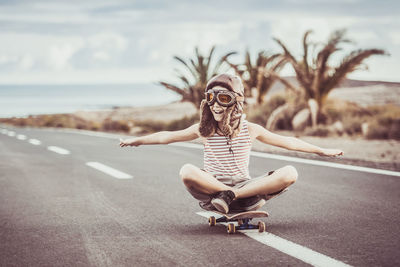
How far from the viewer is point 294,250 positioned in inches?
182

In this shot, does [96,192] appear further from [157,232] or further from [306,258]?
[306,258]

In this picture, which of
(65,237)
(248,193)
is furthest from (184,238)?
(65,237)

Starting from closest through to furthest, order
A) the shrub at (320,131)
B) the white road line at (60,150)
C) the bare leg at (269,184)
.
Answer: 1. the bare leg at (269,184)
2. the white road line at (60,150)
3. the shrub at (320,131)

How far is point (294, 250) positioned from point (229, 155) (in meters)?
1.15

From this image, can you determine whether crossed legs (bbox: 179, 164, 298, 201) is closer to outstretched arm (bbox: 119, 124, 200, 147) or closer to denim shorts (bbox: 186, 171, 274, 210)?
denim shorts (bbox: 186, 171, 274, 210)

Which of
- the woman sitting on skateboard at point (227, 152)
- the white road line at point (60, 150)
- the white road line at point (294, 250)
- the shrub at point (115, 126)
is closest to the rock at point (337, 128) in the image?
the white road line at point (60, 150)

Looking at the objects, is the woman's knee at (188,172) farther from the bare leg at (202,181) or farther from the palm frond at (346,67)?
the palm frond at (346,67)

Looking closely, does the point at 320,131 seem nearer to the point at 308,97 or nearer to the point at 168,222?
the point at 308,97

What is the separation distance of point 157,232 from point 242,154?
3.53ft

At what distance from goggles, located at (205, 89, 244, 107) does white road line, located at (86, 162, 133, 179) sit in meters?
4.88

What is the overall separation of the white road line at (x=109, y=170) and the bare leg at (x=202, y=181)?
15.1 ft

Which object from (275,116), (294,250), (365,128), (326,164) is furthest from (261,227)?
(275,116)

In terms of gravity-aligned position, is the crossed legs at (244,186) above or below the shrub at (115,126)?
above

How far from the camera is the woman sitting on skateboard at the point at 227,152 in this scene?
5152mm
